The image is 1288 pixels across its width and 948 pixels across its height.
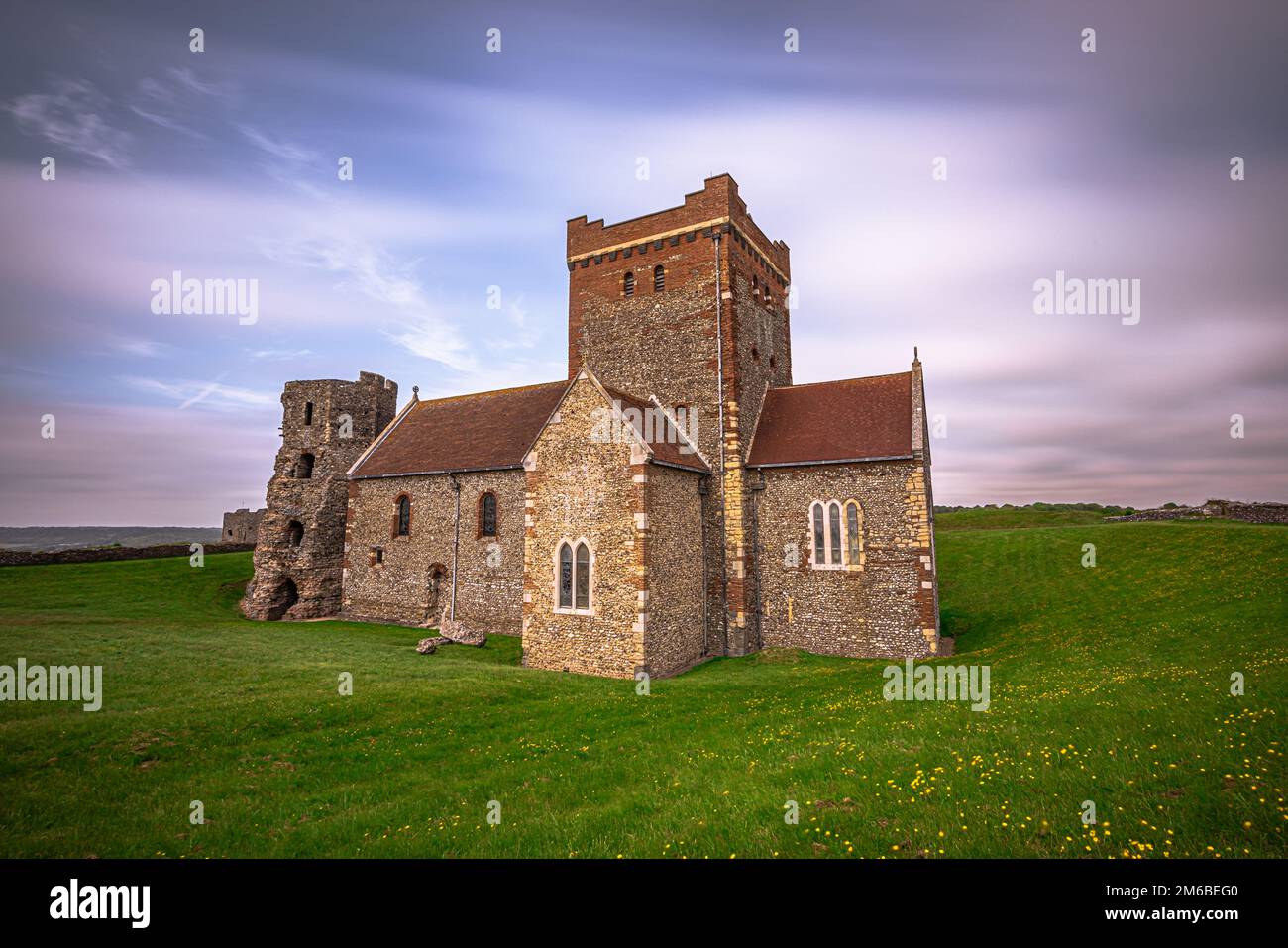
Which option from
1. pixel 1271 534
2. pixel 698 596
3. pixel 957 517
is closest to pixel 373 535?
pixel 698 596

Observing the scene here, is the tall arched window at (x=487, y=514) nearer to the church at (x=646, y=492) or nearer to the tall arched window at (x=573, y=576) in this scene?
the church at (x=646, y=492)

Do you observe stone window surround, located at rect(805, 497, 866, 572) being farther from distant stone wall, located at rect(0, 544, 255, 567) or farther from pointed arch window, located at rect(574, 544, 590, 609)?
distant stone wall, located at rect(0, 544, 255, 567)

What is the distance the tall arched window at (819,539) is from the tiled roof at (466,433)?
1342cm

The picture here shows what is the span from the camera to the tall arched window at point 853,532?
23.9 m

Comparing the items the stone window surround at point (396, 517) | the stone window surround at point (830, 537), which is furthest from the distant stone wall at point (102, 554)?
the stone window surround at point (830, 537)

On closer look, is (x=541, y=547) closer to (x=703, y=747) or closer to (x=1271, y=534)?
(x=703, y=747)

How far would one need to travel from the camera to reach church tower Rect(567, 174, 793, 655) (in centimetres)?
2556

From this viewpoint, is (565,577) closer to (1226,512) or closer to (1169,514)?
(1226,512)

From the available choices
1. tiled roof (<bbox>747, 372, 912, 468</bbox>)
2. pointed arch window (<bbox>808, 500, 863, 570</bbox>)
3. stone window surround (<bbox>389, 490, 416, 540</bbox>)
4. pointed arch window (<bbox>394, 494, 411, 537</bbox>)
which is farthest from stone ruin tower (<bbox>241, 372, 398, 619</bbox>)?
pointed arch window (<bbox>808, 500, 863, 570</bbox>)

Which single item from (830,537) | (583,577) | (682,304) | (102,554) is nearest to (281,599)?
(102,554)

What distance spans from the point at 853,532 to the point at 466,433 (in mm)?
20260

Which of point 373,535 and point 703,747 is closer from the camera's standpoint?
point 703,747
